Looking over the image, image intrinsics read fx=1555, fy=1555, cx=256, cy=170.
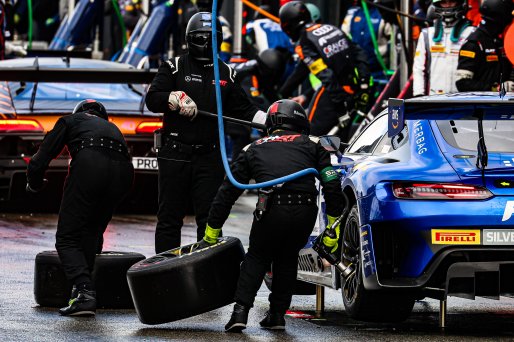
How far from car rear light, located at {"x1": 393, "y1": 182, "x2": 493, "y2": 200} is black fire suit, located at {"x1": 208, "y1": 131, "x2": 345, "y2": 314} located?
574 mm

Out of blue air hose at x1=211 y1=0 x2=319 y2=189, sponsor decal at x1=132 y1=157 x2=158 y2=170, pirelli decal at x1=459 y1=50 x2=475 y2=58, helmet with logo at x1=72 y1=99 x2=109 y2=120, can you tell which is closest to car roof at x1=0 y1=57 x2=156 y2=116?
sponsor decal at x1=132 y1=157 x2=158 y2=170

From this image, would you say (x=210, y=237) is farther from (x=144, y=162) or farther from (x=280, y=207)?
(x=144, y=162)

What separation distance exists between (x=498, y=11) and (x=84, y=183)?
5474mm

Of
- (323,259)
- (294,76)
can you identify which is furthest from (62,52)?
(323,259)

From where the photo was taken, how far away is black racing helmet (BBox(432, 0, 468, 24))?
46.9ft

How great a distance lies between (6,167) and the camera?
15.8m

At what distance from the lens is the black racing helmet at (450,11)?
14289 mm

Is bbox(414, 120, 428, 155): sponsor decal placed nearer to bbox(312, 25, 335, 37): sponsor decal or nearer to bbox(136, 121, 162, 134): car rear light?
bbox(136, 121, 162, 134): car rear light

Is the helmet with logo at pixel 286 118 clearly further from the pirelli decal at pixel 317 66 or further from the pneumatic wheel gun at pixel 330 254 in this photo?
the pirelli decal at pixel 317 66

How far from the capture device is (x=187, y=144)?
412 inches

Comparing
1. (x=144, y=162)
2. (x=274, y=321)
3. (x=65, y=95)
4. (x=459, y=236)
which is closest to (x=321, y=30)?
(x=144, y=162)

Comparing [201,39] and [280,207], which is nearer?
[280,207]

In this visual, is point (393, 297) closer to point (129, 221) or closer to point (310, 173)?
point (310, 173)

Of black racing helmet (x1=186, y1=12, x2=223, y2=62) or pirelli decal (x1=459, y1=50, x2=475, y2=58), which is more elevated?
black racing helmet (x1=186, y1=12, x2=223, y2=62)
